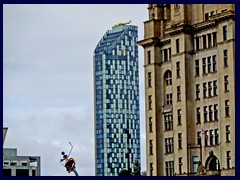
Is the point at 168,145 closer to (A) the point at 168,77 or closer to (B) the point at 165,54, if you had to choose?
(A) the point at 168,77

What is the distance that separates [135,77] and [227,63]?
1188 cm

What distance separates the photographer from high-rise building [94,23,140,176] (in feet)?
207

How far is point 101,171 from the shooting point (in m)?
66.0

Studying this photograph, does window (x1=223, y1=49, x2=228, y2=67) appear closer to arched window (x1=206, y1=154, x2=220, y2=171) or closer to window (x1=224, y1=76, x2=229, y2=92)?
window (x1=224, y1=76, x2=229, y2=92)

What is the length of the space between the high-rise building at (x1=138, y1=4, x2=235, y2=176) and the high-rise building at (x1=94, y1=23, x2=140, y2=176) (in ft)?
12.6

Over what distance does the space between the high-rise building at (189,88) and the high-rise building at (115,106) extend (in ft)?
12.6

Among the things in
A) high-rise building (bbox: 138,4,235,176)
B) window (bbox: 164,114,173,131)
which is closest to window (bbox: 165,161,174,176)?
high-rise building (bbox: 138,4,235,176)

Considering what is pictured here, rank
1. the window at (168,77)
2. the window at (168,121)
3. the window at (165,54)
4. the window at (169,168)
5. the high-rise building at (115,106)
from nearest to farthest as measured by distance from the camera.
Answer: the window at (169,168) → the window at (168,121) → the window at (168,77) → the window at (165,54) → the high-rise building at (115,106)

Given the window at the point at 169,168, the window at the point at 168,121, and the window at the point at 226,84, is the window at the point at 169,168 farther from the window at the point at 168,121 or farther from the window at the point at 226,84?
the window at the point at 226,84

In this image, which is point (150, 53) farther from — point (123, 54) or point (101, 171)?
point (101, 171)

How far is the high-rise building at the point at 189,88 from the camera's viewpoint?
51347mm

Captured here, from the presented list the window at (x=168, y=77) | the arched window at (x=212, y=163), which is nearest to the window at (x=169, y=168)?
the arched window at (x=212, y=163)

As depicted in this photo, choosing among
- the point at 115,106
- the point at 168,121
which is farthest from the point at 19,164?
the point at 168,121
